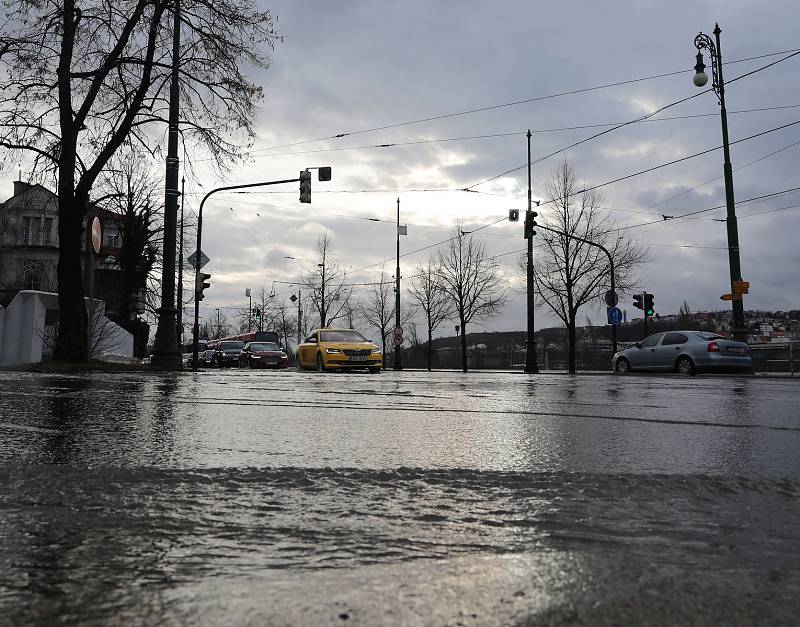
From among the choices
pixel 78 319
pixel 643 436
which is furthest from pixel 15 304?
pixel 643 436

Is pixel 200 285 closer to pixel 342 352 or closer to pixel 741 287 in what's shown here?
pixel 342 352

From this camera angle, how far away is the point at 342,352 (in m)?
20.7

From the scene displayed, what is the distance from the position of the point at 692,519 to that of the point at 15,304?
65.6 ft

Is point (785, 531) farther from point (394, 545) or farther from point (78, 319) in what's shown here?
point (78, 319)

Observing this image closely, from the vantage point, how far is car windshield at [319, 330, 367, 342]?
22.0 meters

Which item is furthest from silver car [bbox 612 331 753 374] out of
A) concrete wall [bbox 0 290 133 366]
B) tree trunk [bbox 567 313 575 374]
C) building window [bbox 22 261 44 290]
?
building window [bbox 22 261 44 290]

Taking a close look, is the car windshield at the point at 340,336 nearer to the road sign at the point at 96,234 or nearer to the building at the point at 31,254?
the road sign at the point at 96,234

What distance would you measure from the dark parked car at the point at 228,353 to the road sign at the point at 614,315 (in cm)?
2329

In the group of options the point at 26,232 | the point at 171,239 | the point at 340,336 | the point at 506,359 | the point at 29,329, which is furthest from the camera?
the point at 26,232

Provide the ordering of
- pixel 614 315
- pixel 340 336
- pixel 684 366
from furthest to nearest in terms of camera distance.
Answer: pixel 614 315 → pixel 340 336 → pixel 684 366

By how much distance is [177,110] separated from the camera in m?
16.4

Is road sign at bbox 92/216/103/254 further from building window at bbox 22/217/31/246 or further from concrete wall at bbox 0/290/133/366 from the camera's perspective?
building window at bbox 22/217/31/246

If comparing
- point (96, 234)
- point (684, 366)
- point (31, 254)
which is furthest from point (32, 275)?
point (684, 366)

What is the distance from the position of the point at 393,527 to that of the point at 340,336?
2048 centimetres
